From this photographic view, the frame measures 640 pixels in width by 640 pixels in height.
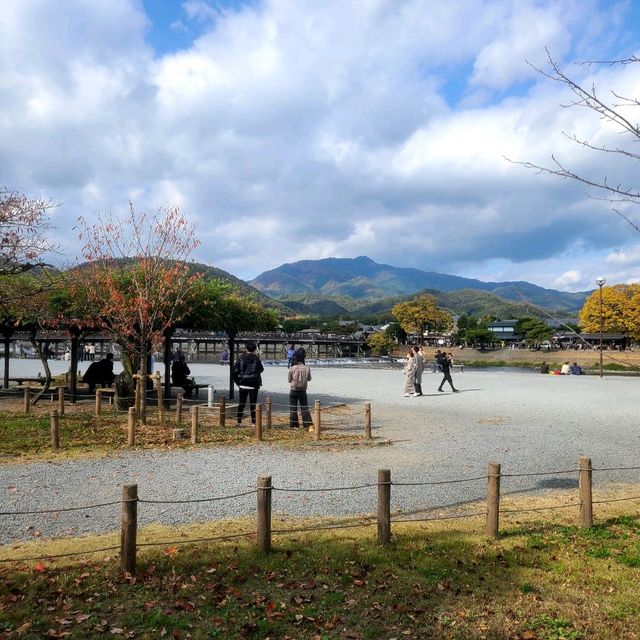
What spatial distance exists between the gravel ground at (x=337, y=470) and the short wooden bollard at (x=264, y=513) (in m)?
1.30

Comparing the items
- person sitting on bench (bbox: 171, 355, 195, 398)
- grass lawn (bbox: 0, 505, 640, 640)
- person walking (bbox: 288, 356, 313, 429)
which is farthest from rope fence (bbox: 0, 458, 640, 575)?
person sitting on bench (bbox: 171, 355, 195, 398)

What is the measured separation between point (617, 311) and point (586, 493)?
221ft

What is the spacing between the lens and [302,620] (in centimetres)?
399

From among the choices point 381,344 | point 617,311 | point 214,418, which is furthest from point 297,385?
point 381,344

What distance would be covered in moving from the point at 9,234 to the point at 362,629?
8569 mm

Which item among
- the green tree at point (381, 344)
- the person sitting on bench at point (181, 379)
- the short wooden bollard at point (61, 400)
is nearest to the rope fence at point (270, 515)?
the short wooden bollard at point (61, 400)

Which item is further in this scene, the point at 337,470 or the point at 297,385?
the point at 297,385

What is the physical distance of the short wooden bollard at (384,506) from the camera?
206 inches

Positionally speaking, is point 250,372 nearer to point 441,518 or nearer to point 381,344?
point 441,518

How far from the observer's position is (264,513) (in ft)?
16.4

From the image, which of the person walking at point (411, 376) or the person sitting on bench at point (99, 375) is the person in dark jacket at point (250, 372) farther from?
the person walking at point (411, 376)

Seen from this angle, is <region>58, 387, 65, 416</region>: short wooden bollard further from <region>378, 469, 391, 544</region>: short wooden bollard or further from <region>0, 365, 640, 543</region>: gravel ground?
<region>378, 469, 391, 544</region>: short wooden bollard

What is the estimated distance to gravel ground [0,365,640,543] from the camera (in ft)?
21.1

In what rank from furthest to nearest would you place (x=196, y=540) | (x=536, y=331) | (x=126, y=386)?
(x=536, y=331)
(x=126, y=386)
(x=196, y=540)
